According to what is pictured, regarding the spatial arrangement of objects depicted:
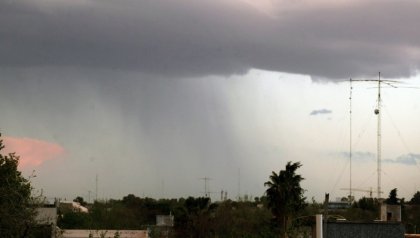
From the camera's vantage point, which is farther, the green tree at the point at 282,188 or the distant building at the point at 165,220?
the distant building at the point at 165,220

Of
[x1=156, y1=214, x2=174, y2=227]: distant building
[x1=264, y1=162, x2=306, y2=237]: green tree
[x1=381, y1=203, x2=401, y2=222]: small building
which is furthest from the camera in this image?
[x1=156, y1=214, x2=174, y2=227]: distant building

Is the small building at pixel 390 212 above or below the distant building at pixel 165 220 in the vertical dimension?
above

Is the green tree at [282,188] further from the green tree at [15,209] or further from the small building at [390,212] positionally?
the green tree at [15,209]

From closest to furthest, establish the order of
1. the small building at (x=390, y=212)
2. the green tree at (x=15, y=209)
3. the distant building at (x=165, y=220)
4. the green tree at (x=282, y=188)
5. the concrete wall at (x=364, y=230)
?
the green tree at (x=15, y=209) → the concrete wall at (x=364, y=230) → the small building at (x=390, y=212) → the green tree at (x=282, y=188) → the distant building at (x=165, y=220)

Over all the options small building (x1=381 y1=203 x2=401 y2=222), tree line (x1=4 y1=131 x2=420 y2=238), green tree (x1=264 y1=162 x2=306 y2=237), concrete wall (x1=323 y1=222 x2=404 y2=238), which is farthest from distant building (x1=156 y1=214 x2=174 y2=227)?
concrete wall (x1=323 y1=222 x2=404 y2=238)

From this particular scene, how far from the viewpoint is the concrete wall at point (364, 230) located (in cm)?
4269

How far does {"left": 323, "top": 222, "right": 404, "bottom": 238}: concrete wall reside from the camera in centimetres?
4269

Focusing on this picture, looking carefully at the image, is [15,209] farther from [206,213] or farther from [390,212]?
[206,213]

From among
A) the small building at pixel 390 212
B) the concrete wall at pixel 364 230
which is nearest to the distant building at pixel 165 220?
the small building at pixel 390 212

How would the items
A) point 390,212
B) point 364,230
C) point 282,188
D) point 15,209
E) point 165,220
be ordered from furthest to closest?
point 165,220, point 282,188, point 390,212, point 364,230, point 15,209

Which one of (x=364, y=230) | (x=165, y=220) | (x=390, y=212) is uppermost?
(x=390, y=212)

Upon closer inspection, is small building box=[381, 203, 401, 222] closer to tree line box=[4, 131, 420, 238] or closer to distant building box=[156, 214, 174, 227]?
tree line box=[4, 131, 420, 238]

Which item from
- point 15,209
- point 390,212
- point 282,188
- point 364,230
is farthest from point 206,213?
point 15,209

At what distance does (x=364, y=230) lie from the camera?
4375 centimetres
